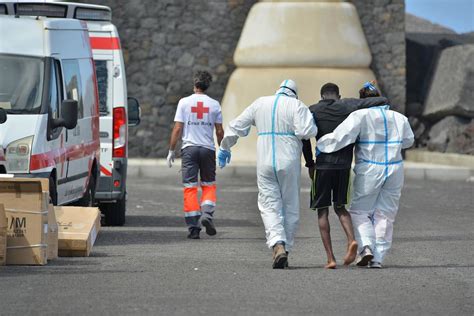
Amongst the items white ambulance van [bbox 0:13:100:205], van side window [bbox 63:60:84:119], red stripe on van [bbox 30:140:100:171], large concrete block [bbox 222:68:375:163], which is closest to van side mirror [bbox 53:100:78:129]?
white ambulance van [bbox 0:13:100:205]

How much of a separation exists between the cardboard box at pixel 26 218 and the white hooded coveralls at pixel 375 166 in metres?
2.43

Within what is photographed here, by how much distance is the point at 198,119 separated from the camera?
16078 mm

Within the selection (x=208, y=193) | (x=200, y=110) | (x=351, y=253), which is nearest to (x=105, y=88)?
(x=200, y=110)

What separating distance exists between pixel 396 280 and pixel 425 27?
103 ft

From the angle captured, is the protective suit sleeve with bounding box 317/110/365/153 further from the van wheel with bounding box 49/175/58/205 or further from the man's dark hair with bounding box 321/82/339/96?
the van wheel with bounding box 49/175/58/205

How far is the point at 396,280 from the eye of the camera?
464 inches

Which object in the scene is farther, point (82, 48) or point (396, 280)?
point (82, 48)

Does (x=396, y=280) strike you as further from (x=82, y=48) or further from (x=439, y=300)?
(x=82, y=48)

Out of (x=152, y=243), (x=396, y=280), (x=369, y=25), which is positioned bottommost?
(x=369, y=25)

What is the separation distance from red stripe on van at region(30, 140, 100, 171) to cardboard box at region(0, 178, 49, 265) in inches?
57.8

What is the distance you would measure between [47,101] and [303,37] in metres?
17.4

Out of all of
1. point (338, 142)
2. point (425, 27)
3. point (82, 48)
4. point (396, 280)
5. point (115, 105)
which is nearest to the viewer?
point (396, 280)

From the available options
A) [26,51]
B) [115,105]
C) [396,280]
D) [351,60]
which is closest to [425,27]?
[351,60]

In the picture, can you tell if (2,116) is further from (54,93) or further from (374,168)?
(374,168)
